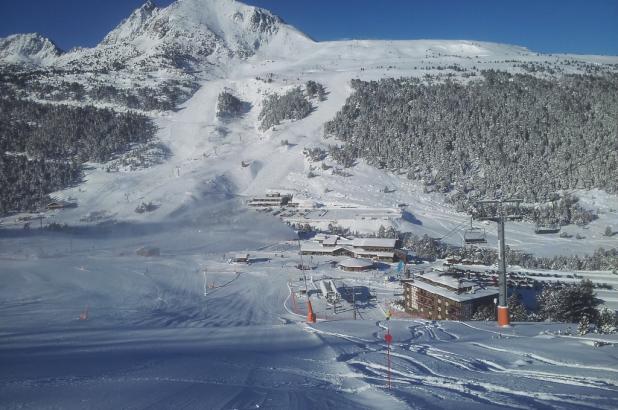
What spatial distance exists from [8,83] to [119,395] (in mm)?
121422

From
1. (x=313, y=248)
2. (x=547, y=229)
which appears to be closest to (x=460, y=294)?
(x=313, y=248)

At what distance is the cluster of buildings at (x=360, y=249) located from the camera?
127 ft

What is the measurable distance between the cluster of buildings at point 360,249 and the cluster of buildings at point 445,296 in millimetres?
13088

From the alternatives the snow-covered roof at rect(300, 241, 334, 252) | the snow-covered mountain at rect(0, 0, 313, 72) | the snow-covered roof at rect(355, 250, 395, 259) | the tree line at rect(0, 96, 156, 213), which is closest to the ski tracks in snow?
the snow-covered roof at rect(355, 250, 395, 259)

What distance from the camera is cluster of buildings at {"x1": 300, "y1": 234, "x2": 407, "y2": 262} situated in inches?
1518

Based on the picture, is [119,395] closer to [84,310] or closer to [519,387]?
[519,387]

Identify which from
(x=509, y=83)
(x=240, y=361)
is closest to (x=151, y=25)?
(x=509, y=83)

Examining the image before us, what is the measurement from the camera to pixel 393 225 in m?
47.7

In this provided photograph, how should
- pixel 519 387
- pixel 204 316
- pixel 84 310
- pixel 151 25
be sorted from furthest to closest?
pixel 151 25
pixel 204 316
pixel 84 310
pixel 519 387

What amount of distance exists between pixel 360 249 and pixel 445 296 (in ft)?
59.0

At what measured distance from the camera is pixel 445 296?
2186 cm

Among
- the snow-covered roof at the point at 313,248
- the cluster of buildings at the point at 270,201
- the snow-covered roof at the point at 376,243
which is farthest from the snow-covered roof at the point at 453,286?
the cluster of buildings at the point at 270,201

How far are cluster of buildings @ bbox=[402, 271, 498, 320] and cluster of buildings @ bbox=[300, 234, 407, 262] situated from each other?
13088 millimetres

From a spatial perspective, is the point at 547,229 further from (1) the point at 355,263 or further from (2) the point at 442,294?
(2) the point at 442,294
